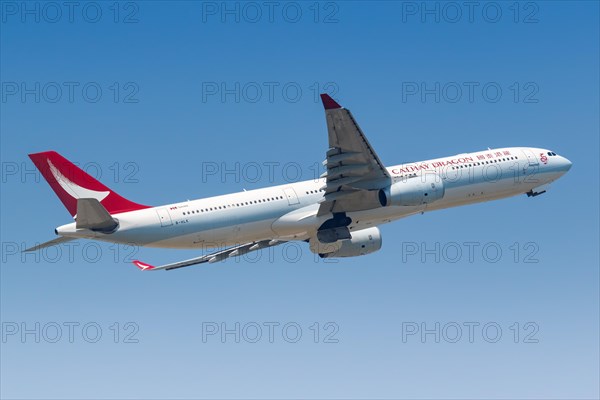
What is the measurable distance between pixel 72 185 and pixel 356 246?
20.0 m

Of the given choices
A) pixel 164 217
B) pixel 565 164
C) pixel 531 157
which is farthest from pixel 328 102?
pixel 565 164

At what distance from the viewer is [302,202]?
2355 inches

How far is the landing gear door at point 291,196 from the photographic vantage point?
59.4 metres

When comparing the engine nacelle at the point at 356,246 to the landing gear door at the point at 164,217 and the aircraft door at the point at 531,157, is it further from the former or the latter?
the landing gear door at the point at 164,217

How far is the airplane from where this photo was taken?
5538 centimetres

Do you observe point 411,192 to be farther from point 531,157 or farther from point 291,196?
point 531,157

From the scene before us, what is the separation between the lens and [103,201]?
58.2 meters

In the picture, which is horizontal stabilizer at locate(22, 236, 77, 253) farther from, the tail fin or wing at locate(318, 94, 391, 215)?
wing at locate(318, 94, 391, 215)

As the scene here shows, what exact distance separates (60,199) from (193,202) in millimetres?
8096

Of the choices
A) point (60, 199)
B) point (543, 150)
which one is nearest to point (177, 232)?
point (60, 199)

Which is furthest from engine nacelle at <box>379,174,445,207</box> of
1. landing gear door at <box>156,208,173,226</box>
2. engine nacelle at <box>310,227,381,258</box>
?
landing gear door at <box>156,208,173,226</box>

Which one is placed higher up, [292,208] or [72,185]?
[72,185]

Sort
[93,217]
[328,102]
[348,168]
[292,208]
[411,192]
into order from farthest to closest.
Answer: [292,208], [411,192], [348,168], [93,217], [328,102]

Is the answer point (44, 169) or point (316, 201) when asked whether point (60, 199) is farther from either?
point (316, 201)
